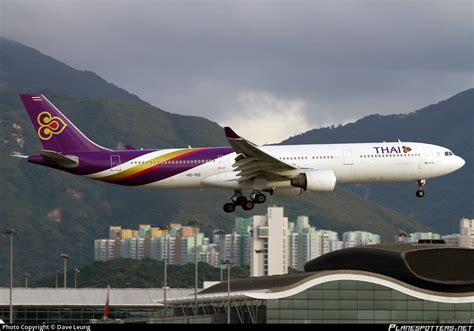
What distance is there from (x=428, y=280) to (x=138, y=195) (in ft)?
159

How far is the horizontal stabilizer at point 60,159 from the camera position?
287ft

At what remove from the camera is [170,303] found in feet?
347

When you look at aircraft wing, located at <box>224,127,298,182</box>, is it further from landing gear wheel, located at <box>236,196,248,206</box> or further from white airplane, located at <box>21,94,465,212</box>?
landing gear wheel, located at <box>236,196,248,206</box>

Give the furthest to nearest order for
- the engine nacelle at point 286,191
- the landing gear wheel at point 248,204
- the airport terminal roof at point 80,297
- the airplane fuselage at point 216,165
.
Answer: the airport terminal roof at point 80,297 < the engine nacelle at point 286,191 < the landing gear wheel at point 248,204 < the airplane fuselage at point 216,165

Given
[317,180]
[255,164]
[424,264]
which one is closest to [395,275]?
[424,264]

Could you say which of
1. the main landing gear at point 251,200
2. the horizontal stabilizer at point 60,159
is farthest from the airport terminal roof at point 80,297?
the horizontal stabilizer at point 60,159

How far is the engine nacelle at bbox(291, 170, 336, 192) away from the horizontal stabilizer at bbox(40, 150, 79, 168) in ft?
56.1

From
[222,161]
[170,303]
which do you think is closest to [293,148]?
[222,161]

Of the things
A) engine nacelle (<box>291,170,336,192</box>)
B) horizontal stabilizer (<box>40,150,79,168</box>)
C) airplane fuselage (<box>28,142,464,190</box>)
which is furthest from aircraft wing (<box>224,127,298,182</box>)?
horizontal stabilizer (<box>40,150,79,168</box>)

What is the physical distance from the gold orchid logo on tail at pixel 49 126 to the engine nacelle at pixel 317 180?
19460mm

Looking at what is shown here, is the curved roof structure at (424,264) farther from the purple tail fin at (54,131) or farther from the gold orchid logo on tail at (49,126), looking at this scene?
the gold orchid logo on tail at (49,126)

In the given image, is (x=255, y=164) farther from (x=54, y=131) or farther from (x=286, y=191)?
(x=54, y=131)

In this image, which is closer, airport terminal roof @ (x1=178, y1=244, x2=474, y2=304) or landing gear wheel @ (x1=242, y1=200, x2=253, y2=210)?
airport terminal roof @ (x1=178, y1=244, x2=474, y2=304)

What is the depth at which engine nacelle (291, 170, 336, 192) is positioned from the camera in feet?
288
